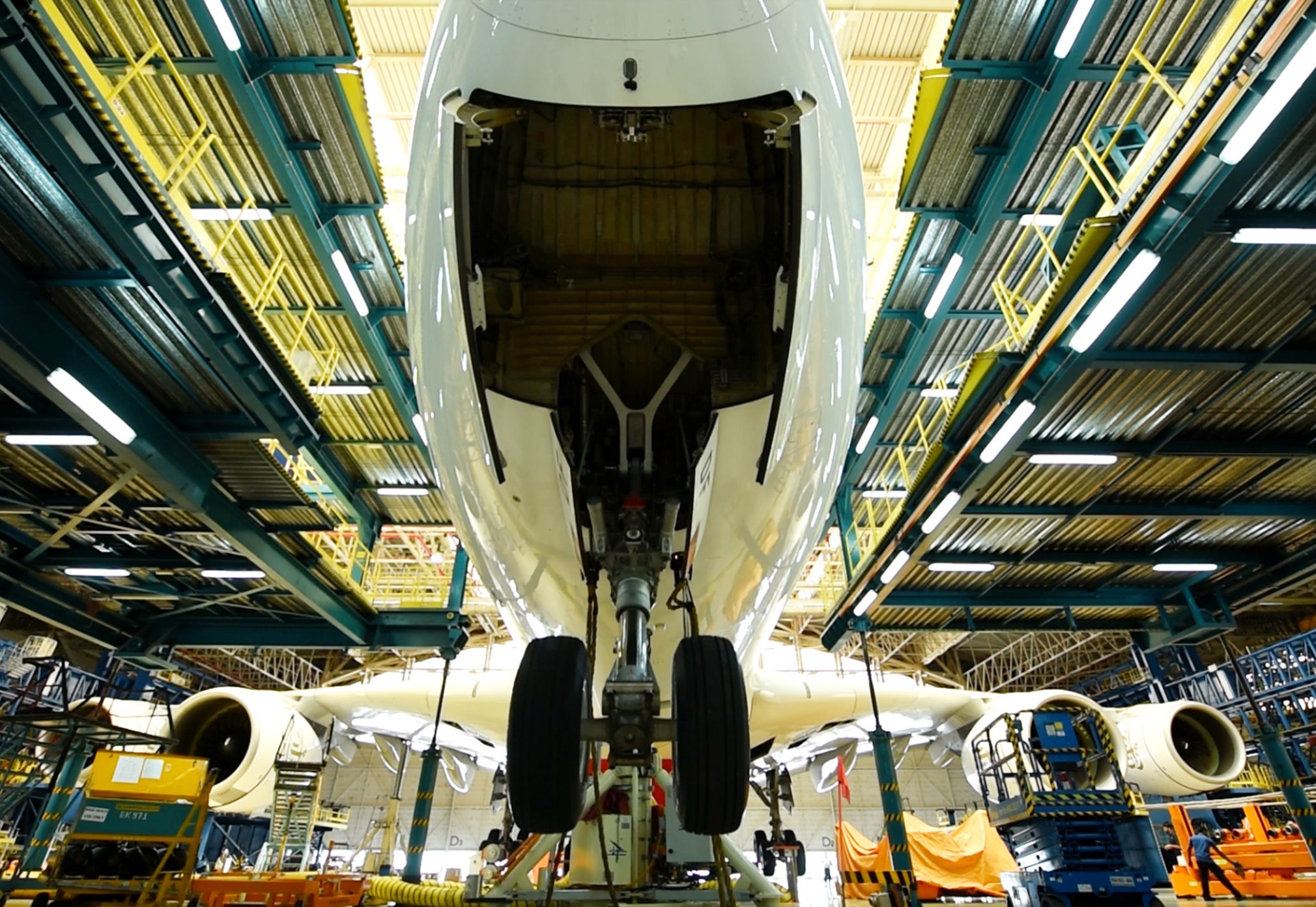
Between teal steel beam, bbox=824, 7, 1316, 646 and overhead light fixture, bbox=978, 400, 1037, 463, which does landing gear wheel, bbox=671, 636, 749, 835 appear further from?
overhead light fixture, bbox=978, 400, 1037, 463

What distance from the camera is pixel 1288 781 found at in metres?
9.60

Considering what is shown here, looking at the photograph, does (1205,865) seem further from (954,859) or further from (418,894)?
(418,894)

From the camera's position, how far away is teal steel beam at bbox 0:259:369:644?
6211mm

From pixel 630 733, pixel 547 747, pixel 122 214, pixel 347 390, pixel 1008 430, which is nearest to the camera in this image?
pixel 547 747

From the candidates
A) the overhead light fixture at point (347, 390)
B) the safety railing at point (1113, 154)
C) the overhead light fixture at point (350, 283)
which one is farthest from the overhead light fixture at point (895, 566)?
the overhead light fixture at point (347, 390)

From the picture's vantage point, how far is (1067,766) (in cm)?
886

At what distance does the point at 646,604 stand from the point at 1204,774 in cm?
952

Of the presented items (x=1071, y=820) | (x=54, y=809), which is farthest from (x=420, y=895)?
(x=54, y=809)

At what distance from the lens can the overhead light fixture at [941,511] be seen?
8945 millimetres

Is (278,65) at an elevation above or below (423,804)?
above

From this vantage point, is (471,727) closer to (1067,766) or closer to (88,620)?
(88,620)

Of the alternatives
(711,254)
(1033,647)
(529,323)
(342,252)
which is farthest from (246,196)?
(1033,647)

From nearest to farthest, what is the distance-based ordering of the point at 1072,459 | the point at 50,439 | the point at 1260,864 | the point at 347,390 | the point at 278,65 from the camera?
1. the point at 278,65
2. the point at 50,439
3. the point at 1072,459
4. the point at 347,390
5. the point at 1260,864

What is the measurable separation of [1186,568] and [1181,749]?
3.28 metres
